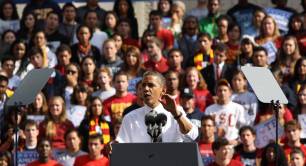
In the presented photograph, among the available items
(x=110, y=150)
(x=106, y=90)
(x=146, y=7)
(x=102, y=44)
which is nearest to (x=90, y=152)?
(x=106, y=90)

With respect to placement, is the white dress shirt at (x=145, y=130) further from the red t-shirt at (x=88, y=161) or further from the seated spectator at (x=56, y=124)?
the seated spectator at (x=56, y=124)

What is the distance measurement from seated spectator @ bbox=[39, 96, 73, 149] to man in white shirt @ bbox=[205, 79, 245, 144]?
79.2 inches

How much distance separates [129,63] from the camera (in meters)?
16.5

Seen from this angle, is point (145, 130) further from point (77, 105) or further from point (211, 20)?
point (211, 20)

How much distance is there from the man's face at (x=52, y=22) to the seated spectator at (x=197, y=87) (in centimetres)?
313

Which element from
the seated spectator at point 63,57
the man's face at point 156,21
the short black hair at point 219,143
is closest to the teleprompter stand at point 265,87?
the short black hair at point 219,143

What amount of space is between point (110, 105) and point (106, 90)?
46 cm

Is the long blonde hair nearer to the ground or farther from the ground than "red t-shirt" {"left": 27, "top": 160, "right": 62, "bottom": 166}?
farther from the ground

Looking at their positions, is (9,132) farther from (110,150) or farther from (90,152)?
(110,150)

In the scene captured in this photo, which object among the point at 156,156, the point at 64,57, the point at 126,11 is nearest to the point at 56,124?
the point at 64,57

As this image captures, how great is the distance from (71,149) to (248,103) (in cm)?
260

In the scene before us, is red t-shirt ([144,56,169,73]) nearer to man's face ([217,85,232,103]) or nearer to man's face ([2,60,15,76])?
man's face ([217,85,232,103])

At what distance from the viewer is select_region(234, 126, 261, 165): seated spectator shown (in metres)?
14.7

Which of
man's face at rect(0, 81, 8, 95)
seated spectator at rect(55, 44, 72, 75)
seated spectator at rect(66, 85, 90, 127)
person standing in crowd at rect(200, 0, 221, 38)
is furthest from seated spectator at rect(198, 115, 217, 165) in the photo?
person standing in crowd at rect(200, 0, 221, 38)
